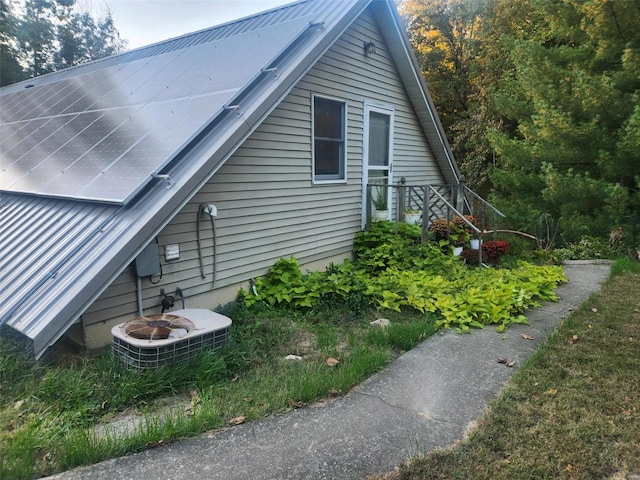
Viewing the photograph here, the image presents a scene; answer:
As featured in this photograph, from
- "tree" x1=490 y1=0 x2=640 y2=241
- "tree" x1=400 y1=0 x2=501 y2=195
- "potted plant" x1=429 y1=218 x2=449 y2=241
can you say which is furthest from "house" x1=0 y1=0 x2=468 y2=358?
"tree" x1=400 y1=0 x2=501 y2=195

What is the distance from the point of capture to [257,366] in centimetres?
375

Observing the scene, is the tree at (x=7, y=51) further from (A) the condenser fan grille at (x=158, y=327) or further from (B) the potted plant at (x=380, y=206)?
(A) the condenser fan grille at (x=158, y=327)

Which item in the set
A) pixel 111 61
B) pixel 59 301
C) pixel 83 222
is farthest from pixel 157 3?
pixel 59 301

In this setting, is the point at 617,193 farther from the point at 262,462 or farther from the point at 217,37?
the point at 262,462

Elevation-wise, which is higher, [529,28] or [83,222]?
[529,28]

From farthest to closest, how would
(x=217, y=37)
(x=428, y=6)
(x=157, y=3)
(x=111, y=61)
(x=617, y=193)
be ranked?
1. (x=428, y=6)
2. (x=157, y=3)
3. (x=111, y=61)
4. (x=617, y=193)
5. (x=217, y=37)

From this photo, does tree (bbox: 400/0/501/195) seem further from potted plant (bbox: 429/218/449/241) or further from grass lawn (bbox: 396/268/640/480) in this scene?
grass lawn (bbox: 396/268/640/480)

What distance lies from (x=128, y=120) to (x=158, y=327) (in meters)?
2.97

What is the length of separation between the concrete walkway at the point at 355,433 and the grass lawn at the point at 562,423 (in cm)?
15

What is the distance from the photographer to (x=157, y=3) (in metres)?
10.4

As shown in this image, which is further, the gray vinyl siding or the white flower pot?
the white flower pot

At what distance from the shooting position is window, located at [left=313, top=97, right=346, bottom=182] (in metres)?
6.45

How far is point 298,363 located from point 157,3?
33.2ft

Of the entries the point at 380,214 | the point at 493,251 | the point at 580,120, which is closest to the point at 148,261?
the point at 380,214
